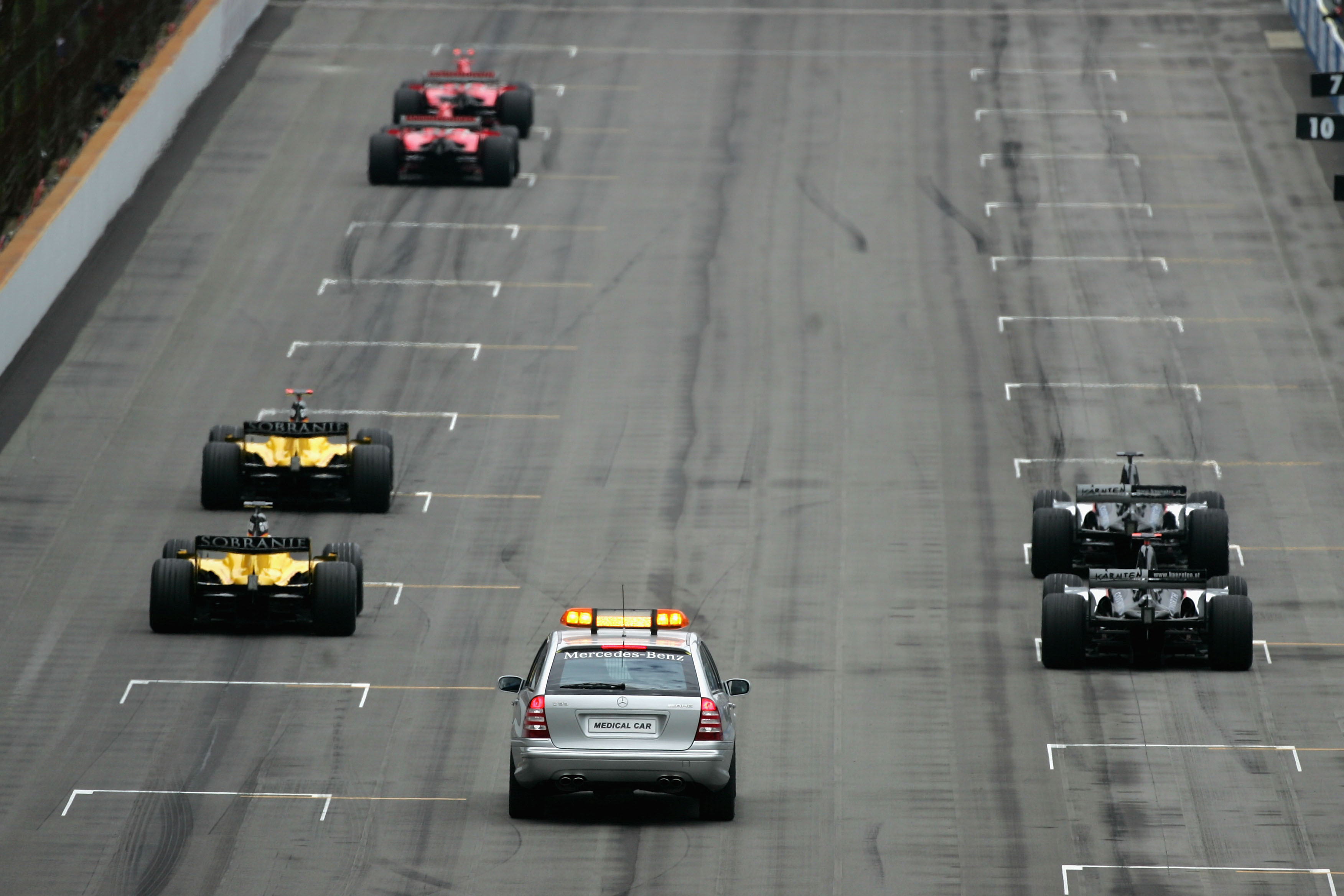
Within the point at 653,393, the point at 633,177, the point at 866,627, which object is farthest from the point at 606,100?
the point at 866,627

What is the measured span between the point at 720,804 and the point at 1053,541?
356 inches

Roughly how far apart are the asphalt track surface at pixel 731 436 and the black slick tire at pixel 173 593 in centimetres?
48

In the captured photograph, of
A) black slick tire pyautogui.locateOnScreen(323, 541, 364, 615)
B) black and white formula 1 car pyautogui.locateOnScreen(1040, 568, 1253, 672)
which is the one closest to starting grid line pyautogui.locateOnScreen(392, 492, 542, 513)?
black slick tire pyautogui.locateOnScreen(323, 541, 364, 615)

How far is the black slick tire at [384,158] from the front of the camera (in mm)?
45438

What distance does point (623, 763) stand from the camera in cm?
2019

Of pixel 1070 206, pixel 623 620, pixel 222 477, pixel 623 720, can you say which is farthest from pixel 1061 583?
pixel 1070 206

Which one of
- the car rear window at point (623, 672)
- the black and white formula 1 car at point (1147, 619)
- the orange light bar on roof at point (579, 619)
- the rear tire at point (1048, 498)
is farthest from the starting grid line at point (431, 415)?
the car rear window at point (623, 672)

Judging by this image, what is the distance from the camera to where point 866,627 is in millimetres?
28453

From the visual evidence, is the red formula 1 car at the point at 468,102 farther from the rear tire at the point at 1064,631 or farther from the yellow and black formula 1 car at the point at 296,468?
the rear tire at the point at 1064,631

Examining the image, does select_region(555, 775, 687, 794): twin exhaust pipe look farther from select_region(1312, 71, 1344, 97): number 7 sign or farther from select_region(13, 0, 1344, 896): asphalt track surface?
select_region(1312, 71, 1344, 97): number 7 sign

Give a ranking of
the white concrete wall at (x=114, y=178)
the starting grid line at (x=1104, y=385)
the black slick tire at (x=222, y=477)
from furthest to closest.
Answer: the white concrete wall at (x=114, y=178) → the starting grid line at (x=1104, y=385) → the black slick tire at (x=222, y=477)

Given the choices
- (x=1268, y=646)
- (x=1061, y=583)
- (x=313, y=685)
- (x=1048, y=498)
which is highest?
(x=1061, y=583)

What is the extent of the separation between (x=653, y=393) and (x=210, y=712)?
12990 millimetres

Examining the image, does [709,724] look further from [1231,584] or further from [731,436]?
[731,436]
